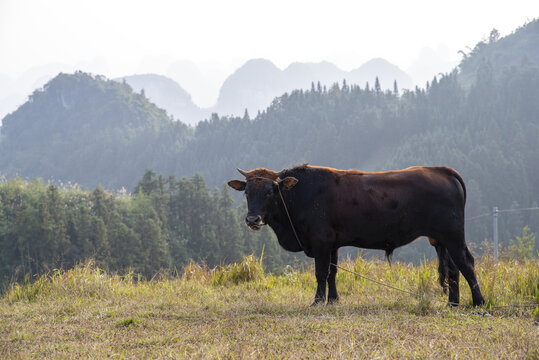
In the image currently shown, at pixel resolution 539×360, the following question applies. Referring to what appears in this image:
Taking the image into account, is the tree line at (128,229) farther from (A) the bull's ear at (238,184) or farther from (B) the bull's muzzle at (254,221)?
(B) the bull's muzzle at (254,221)

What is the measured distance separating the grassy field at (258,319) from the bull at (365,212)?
0.54m

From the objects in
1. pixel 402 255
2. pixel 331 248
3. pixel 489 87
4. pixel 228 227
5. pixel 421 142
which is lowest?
pixel 402 255

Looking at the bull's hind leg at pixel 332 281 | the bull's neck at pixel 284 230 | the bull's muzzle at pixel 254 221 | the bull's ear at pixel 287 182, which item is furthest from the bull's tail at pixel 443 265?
the bull's muzzle at pixel 254 221

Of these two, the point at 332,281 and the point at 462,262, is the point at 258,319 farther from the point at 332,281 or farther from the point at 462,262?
the point at 462,262

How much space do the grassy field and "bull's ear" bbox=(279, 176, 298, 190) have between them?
5.36ft

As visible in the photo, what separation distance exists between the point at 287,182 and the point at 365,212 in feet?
3.78

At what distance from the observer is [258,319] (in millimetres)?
6258

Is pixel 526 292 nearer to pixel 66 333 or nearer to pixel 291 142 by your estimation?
pixel 66 333

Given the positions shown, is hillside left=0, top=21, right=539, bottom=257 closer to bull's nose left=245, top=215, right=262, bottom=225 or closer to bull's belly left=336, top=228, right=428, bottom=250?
bull's belly left=336, top=228, right=428, bottom=250

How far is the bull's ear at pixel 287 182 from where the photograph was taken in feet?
23.9

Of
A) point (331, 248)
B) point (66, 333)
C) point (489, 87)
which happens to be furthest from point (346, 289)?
point (489, 87)

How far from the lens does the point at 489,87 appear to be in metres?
163

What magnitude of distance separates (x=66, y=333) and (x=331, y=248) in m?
3.54

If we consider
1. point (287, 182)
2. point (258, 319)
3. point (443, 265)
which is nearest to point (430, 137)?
point (443, 265)
